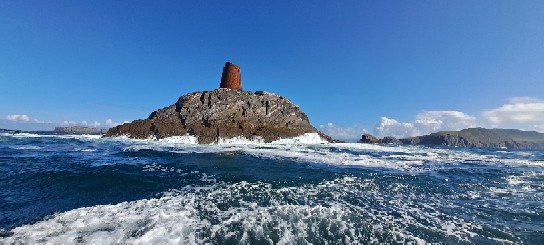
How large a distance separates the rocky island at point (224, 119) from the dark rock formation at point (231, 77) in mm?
10204

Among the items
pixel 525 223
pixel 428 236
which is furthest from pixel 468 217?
pixel 428 236

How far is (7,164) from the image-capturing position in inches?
696

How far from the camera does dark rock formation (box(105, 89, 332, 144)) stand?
56378mm

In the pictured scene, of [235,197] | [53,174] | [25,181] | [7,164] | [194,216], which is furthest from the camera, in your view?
[7,164]

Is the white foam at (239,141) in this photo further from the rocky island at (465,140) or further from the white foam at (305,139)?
the rocky island at (465,140)

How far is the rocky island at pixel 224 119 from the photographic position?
5634cm

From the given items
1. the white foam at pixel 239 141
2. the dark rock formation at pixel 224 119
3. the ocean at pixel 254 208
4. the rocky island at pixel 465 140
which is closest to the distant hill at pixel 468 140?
the rocky island at pixel 465 140

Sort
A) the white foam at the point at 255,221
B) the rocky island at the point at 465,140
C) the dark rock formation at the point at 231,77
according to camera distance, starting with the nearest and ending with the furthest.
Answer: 1. the white foam at the point at 255,221
2. the dark rock formation at the point at 231,77
3. the rocky island at the point at 465,140

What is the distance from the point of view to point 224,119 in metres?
64.9

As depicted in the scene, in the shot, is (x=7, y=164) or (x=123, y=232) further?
(x=7, y=164)

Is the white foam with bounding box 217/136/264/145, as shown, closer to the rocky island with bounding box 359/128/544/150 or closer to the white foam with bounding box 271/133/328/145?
the white foam with bounding box 271/133/328/145

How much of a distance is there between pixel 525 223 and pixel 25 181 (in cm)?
2036

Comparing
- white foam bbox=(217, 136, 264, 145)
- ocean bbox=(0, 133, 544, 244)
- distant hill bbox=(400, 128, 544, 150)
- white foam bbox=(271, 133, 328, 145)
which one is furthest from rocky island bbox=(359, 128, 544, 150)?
ocean bbox=(0, 133, 544, 244)

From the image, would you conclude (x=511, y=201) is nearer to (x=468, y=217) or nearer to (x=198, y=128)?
(x=468, y=217)
